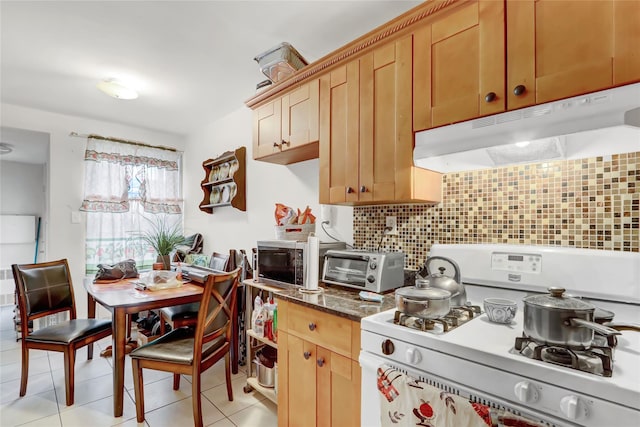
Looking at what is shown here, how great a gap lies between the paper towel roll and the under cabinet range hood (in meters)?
0.77

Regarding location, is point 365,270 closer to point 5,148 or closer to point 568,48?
point 568,48

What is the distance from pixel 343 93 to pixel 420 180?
70cm

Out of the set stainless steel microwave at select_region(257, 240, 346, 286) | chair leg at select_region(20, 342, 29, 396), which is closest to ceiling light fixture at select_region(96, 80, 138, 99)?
stainless steel microwave at select_region(257, 240, 346, 286)

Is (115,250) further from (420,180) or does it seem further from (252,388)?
(420,180)

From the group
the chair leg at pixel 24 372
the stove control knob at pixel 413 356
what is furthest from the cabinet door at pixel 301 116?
the chair leg at pixel 24 372

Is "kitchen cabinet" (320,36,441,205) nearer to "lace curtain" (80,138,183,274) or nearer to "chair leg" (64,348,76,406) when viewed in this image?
"chair leg" (64,348,76,406)

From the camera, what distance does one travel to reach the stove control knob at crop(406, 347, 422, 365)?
1063 mm

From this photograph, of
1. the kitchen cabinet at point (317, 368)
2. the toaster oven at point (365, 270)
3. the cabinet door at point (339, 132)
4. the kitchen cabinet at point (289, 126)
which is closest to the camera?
the kitchen cabinet at point (317, 368)

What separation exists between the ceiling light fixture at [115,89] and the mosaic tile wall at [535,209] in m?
2.55

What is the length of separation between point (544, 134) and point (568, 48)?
317mm

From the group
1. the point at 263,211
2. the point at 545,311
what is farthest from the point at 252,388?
the point at 545,311

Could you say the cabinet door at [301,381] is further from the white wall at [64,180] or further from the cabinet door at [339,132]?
the white wall at [64,180]

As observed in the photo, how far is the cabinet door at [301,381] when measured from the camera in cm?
152

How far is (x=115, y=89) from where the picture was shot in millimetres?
2682
